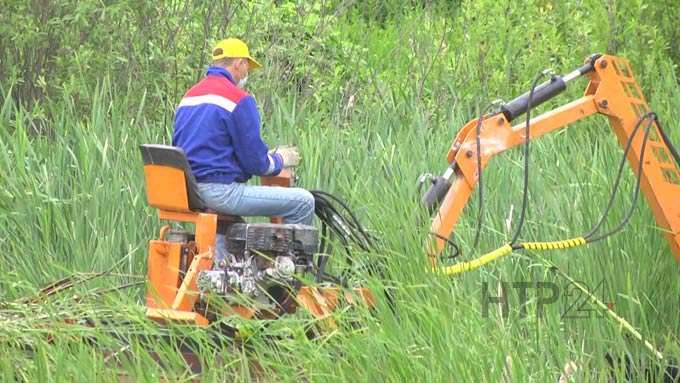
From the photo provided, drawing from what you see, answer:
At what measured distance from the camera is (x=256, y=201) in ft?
28.8

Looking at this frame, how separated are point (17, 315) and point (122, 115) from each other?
3.98 meters

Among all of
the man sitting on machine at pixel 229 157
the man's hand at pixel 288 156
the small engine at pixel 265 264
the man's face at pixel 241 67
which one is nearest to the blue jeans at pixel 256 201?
the man sitting on machine at pixel 229 157

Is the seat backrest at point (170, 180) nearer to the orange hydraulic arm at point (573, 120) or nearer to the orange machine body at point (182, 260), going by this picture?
the orange machine body at point (182, 260)

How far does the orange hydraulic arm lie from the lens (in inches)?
333

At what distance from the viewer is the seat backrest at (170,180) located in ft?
28.0

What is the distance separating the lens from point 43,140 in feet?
36.8

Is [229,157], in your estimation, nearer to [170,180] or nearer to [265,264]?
[170,180]

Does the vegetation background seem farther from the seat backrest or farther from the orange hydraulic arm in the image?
the seat backrest

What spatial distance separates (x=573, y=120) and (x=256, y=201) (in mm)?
1687

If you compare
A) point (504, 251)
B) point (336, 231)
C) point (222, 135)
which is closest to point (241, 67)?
point (222, 135)

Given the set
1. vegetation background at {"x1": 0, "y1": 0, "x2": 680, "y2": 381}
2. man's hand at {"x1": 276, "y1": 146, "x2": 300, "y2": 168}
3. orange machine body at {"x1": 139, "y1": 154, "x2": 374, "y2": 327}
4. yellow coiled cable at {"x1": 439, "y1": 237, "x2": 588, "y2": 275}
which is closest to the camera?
vegetation background at {"x1": 0, "y1": 0, "x2": 680, "y2": 381}

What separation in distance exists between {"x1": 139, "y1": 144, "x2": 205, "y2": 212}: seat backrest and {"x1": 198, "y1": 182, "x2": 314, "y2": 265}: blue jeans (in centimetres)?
9

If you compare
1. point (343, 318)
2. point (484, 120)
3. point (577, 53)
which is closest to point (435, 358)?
point (343, 318)

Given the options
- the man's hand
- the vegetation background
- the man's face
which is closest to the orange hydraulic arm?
the vegetation background
